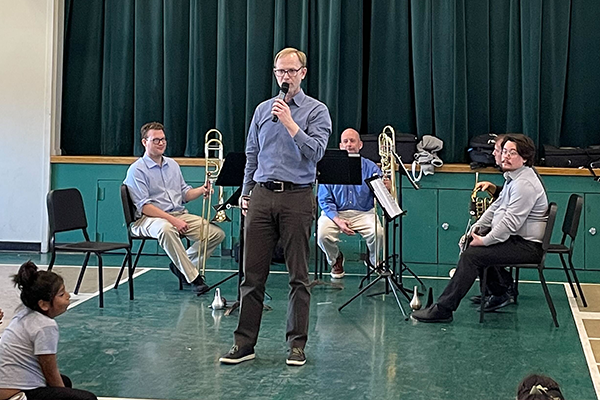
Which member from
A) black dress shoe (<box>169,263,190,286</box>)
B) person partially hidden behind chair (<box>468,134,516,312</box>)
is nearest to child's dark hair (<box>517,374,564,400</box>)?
person partially hidden behind chair (<box>468,134,516,312</box>)

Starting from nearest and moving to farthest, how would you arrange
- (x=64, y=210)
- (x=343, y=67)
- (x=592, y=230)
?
(x=64, y=210) → (x=592, y=230) → (x=343, y=67)

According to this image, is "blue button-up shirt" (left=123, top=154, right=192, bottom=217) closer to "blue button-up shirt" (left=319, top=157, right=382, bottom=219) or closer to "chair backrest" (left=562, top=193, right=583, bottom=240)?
"blue button-up shirt" (left=319, top=157, right=382, bottom=219)

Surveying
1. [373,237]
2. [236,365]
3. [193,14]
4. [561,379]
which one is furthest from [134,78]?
[561,379]

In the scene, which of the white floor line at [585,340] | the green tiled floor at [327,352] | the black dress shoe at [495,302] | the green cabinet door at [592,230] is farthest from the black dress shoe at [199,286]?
the green cabinet door at [592,230]

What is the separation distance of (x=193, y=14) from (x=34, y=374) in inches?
231

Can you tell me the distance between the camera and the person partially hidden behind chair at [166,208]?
232 inches

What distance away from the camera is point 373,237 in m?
6.42

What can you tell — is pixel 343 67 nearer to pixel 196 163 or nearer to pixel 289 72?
pixel 196 163

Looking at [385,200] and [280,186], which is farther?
[385,200]

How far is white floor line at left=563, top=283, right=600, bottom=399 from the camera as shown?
3879mm

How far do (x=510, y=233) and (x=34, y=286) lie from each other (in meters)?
3.06

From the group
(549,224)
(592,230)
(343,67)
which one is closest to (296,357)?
(549,224)

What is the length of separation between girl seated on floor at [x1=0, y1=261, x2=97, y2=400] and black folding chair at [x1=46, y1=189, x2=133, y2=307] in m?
2.42

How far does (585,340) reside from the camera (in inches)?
183
